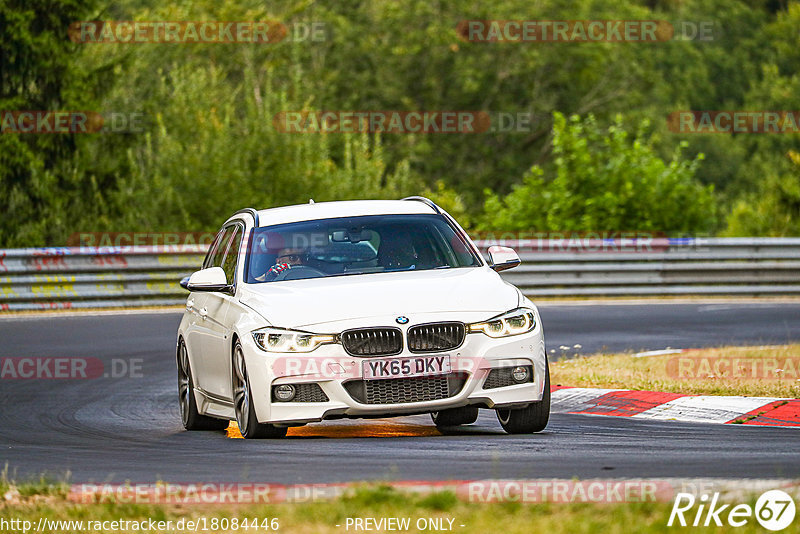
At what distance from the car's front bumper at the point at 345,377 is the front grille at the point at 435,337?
0.05 metres

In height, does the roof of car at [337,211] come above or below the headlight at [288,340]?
above

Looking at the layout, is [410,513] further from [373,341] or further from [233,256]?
[233,256]

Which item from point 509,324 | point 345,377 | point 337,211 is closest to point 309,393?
point 345,377

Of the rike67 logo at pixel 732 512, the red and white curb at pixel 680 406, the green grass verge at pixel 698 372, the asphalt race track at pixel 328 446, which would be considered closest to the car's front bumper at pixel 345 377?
the asphalt race track at pixel 328 446

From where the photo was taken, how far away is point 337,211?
1059cm

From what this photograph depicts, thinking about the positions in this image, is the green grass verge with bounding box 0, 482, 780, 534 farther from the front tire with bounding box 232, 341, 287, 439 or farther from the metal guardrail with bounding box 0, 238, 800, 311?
the metal guardrail with bounding box 0, 238, 800, 311

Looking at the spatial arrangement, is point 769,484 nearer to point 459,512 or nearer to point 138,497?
point 459,512

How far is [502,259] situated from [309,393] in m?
1.92

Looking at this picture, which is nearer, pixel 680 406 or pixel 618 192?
pixel 680 406

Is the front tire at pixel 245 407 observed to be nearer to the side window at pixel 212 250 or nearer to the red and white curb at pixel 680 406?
the side window at pixel 212 250

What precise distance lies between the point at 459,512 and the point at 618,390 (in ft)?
19.7

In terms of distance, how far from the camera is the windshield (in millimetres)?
9984

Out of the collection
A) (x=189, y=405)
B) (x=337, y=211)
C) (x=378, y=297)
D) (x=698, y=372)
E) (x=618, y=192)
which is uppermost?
(x=337, y=211)

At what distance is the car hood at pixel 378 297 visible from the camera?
8.89 metres
